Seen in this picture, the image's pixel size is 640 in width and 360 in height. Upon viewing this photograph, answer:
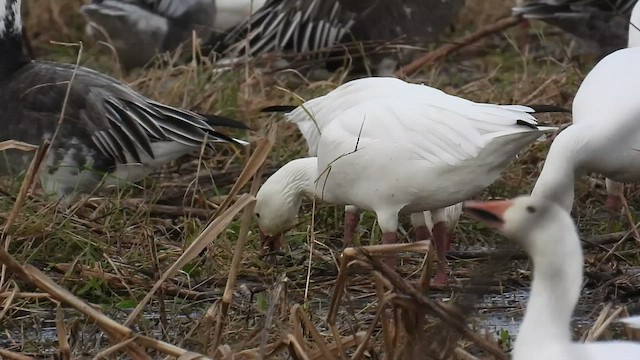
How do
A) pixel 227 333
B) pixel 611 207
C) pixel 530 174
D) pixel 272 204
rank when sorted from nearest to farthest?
1. pixel 227 333
2. pixel 272 204
3. pixel 611 207
4. pixel 530 174

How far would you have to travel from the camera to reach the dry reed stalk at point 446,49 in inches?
309

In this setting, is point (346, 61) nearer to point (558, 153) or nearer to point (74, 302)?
point (558, 153)

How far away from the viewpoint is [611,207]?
5.62m

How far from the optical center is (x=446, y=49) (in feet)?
26.3

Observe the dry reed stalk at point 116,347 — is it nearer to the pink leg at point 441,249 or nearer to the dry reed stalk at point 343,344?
the dry reed stalk at point 343,344

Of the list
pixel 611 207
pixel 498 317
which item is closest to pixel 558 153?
pixel 498 317

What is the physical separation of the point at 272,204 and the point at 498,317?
107cm

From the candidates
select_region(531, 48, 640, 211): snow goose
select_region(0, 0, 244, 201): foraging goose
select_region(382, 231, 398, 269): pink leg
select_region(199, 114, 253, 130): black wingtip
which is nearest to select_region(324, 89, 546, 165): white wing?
select_region(531, 48, 640, 211): snow goose

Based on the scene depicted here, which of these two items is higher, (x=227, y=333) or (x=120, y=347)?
(x=120, y=347)

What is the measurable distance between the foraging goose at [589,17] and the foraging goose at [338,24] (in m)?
0.59

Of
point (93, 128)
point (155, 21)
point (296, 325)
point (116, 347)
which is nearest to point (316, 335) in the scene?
point (296, 325)

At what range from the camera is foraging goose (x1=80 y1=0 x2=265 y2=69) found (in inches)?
362

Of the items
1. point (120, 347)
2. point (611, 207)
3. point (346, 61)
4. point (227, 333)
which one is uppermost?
point (120, 347)

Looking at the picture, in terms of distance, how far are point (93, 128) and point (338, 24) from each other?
2.82 metres
